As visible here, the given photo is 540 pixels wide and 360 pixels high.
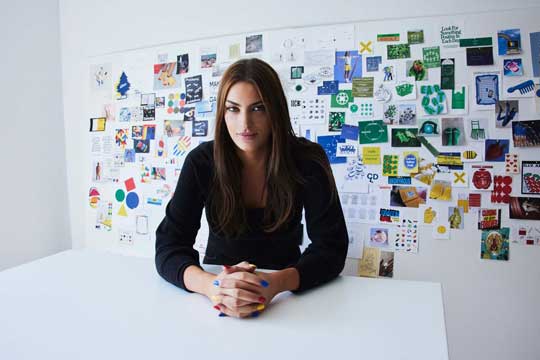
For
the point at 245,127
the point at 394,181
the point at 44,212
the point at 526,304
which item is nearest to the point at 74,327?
the point at 245,127

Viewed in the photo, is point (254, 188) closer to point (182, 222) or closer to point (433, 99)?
point (182, 222)

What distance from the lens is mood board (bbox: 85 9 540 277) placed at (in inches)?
54.1

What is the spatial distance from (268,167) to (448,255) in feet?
3.14

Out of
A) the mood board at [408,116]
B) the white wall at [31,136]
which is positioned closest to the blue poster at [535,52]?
the mood board at [408,116]

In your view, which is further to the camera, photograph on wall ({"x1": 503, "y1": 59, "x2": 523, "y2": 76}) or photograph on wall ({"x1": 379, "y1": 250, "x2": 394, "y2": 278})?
photograph on wall ({"x1": 379, "y1": 250, "x2": 394, "y2": 278})

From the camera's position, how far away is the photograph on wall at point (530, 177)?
1355 millimetres

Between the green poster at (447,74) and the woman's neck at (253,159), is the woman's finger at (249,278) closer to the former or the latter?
the woman's neck at (253,159)

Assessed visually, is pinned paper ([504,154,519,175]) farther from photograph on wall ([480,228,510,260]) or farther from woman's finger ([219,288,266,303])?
woman's finger ([219,288,266,303])

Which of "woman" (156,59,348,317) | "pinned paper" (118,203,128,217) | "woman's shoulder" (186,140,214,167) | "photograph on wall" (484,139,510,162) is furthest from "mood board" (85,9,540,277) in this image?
"woman's shoulder" (186,140,214,167)

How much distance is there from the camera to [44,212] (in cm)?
206

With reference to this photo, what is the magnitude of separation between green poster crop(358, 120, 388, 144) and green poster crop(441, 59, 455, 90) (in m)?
0.29

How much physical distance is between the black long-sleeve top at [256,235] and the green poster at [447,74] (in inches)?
32.2

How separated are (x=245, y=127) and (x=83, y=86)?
1625mm

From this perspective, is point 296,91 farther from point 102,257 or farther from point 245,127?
point 102,257
